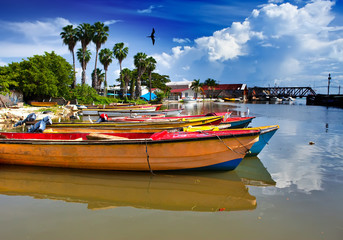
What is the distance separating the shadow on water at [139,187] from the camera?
5418 mm

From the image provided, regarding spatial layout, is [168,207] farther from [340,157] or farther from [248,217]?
[340,157]

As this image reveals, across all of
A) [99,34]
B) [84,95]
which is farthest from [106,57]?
[84,95]

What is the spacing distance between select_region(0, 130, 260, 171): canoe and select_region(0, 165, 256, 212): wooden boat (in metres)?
0.29

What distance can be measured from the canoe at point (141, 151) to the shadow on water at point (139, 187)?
280 mm

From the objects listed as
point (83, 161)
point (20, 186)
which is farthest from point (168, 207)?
point (20, 186)

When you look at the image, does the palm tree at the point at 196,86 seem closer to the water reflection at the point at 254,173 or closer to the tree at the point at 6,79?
the tree at the point at 6,79

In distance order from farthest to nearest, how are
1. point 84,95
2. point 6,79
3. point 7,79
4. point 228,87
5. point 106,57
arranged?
point 228,87
point 106,57
point 84,95
point 7,79
point 6,79

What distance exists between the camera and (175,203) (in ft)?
17.8

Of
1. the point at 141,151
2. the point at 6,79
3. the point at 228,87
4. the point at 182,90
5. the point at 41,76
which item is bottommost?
the point at 141,151

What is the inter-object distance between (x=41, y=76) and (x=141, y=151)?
32.4 meters

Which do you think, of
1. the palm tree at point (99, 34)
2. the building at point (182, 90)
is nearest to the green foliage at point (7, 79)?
the palm tree at point (99, 34)

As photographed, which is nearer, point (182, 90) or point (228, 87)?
point (182, 90)

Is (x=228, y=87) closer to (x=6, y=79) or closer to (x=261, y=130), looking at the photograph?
(x=6, y=79)

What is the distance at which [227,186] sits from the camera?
21.0 ft
